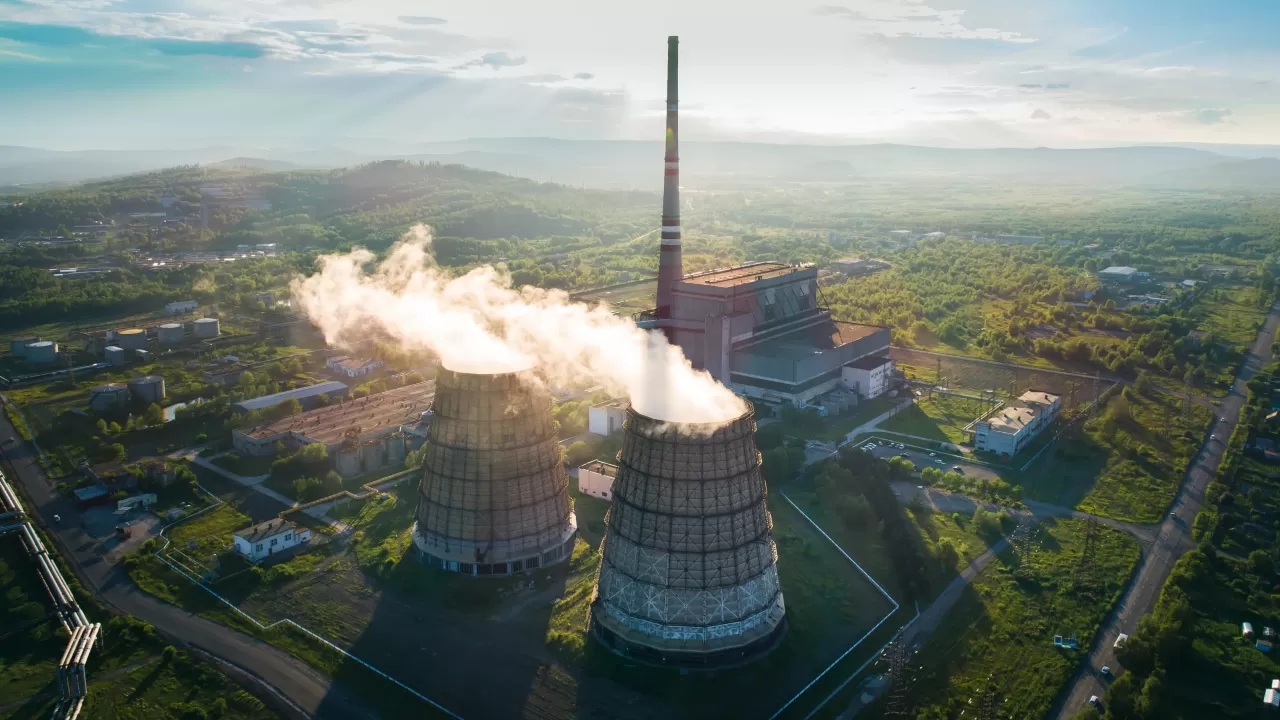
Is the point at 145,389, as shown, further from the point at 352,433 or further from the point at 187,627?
the point at 187,627

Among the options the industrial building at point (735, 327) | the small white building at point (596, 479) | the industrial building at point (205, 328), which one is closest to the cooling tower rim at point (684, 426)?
the small white building at point (596, 479)

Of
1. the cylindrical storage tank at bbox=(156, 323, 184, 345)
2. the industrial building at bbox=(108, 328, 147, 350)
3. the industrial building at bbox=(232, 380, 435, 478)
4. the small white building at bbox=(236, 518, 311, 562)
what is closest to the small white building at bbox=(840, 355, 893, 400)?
the industrial building at bbox=(232, 380, 435, 478)

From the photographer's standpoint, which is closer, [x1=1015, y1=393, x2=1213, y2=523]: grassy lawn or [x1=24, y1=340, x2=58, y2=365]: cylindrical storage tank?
Answer: [x1=1015, y1=393, x2=1213, y2=523]: grassy lawn

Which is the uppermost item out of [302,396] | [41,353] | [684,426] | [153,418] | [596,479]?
[684,426]

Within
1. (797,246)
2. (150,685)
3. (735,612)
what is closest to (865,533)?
(735,612)

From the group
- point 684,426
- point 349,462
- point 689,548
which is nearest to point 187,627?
point 349,462

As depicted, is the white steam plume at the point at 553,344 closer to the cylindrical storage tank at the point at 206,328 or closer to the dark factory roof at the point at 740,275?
the dark factory roof at the point at 740,275

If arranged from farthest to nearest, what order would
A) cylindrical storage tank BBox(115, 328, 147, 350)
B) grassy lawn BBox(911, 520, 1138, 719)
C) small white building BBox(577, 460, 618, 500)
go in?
cylindrical storage tank BBox(115, 328, 147, 350) < small white building BBox(577, 460, 618, 500) < grassy lawn BBox(911, 520, 1138, 719)

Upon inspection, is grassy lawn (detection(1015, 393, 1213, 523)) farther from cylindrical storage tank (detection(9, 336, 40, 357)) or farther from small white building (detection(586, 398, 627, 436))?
cylindrical storage tank (detection(9, 336, 40, 357))
